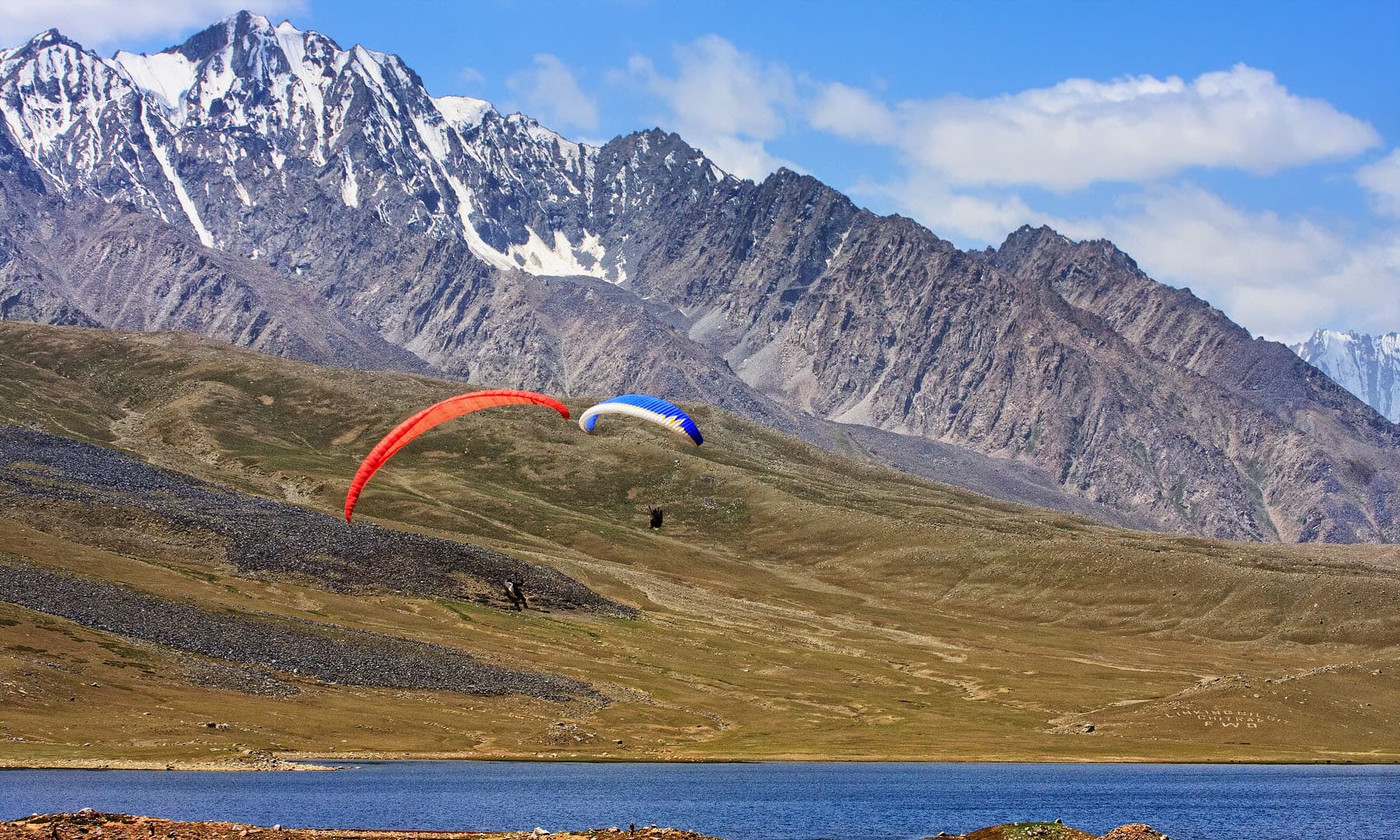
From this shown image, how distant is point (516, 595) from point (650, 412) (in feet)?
183

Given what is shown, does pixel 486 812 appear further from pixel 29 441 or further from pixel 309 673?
pixel 29 441

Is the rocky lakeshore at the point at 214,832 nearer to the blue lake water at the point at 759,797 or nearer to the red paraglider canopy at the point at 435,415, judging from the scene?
the blue lake water at the point at 759,797

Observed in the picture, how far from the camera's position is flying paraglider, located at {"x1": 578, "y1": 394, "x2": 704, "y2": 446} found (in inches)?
2611

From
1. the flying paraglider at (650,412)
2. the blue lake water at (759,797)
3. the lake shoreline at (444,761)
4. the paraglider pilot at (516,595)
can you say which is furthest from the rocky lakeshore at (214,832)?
the paraglider pilot at (516,595)

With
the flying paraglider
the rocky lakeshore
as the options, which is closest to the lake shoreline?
the flying paraglider

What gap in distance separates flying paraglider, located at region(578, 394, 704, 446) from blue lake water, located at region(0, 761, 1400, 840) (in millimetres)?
16866

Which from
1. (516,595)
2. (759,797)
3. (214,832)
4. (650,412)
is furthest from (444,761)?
(214,832)

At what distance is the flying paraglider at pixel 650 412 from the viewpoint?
6631 cm

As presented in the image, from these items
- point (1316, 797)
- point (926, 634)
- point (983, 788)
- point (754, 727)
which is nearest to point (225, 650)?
point (754, 727)

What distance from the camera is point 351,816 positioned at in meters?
60.4

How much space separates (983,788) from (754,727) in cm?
2475

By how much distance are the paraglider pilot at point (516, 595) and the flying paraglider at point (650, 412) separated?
3971 cm

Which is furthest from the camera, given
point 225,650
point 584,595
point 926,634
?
point 926,634

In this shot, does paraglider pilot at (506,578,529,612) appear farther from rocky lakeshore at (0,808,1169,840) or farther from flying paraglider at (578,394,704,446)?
rocky lakeshore at (0,808,1169,840)
